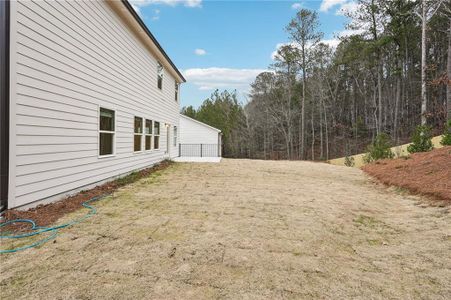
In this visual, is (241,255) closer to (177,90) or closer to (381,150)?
(381,150)

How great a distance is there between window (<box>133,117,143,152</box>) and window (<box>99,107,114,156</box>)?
1.76 meters

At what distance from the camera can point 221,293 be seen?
6.37 feet

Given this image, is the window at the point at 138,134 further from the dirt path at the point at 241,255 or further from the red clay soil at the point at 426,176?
the red clay soil at the point at 426,176

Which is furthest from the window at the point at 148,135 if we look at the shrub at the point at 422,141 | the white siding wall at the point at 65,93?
the shrub at the point at 422,141

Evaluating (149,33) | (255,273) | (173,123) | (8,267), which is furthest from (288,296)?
(173,123)

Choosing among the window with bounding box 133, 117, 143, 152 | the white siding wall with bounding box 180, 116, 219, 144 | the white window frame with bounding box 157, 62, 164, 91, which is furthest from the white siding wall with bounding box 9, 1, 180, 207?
the white siding wall with bounding box 180, 116, 219, 144

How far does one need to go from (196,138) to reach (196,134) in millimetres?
338

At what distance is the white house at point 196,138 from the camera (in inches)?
799

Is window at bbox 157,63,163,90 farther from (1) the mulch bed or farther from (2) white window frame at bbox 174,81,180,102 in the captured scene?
(1) the mulch bed

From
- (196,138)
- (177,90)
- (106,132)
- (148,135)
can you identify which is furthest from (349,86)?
(106,132)

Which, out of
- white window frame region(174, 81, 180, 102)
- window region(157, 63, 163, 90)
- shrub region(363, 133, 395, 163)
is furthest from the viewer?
white window frame region(174, 81, 180, 102)

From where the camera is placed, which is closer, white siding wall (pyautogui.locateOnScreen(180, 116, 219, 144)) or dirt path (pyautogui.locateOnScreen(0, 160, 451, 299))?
dirt path (pyautogui.locateOnScreen(0, 160, 451, 299))

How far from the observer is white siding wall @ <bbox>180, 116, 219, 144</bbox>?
799 inches

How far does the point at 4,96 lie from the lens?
3.40 m
